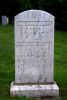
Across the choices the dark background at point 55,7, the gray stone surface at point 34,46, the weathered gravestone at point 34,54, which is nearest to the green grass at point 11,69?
the weathered gravestone at point 34,54

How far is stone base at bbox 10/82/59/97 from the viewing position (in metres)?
7.63

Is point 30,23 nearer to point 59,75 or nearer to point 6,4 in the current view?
point 59,75

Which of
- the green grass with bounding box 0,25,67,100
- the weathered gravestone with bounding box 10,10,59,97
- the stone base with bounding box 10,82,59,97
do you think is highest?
the weathered gravestone with bounding box 10,10,59,97

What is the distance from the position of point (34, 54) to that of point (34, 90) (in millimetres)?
704

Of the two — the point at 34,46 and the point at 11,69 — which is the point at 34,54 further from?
the point at 11,69

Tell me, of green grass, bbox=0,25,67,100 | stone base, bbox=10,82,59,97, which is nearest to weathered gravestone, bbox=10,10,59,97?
stone base, bbox=10,82,59,97

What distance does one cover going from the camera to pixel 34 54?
7789 mm

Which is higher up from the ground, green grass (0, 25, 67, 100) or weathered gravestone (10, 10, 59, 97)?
weathered gravestone (10, 10, 59, 97)

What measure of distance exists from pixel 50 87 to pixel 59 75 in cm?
213

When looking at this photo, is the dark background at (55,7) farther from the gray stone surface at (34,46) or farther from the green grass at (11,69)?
the gray stone surface at (34,46)

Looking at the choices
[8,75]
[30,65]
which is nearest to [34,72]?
[30,65]

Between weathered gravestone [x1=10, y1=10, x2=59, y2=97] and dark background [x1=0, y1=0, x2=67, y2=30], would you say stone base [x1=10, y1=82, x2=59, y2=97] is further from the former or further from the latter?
dark background [x1=0, y1=0, x2=67, y2=30]

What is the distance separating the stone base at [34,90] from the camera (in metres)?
7.63

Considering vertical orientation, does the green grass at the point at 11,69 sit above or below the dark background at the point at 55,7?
below
